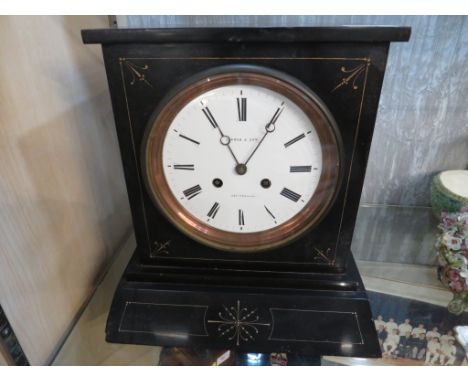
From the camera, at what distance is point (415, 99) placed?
3.31ft

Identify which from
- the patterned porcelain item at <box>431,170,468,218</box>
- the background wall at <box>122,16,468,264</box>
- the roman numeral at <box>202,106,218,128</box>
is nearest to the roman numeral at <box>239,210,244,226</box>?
the roman numeral at <box>202,106,218,128</box>

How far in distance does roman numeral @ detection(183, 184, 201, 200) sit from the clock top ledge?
29cm

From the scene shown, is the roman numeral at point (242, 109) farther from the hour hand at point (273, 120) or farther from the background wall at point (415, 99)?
the background wall at point (415, 99)

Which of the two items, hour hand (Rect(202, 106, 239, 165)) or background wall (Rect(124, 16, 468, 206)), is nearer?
hour hand (Rect(202, 106, 239, 165))

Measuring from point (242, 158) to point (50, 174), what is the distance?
44cm

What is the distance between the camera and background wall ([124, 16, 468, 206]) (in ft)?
3.07

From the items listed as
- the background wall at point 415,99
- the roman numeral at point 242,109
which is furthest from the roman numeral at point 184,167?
the background wall at point 415,99

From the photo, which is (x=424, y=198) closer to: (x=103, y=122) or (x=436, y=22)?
(x=436, y=22)

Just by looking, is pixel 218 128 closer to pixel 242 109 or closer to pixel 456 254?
pixel 242 109

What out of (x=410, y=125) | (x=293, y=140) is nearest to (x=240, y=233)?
(x=293, y=140)

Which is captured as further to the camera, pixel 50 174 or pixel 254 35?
pixel 50 174

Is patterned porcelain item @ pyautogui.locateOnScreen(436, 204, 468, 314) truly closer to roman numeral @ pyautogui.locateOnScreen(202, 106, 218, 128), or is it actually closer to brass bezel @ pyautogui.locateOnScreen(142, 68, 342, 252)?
brass bezel @ pyautogui.locateOnScreen(142, 68, 342, 252)

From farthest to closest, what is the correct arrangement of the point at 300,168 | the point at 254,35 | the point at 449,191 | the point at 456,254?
the point at 449,191, the point at 456,254, the point at 300,168, the point at 254,35
